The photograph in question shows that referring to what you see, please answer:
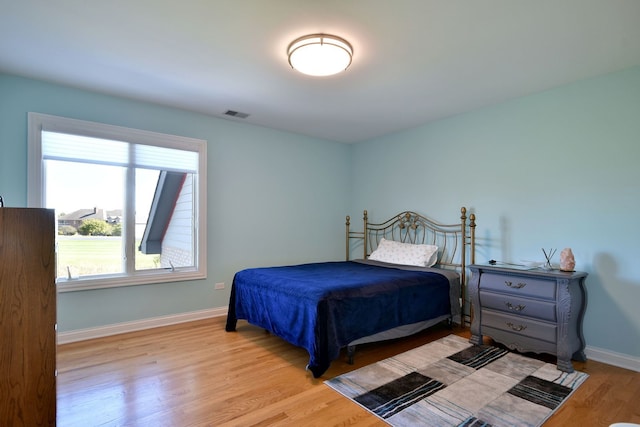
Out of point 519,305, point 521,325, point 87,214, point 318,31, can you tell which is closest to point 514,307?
point 519,305

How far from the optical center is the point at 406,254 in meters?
4.08

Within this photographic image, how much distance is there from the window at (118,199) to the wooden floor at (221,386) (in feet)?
2.56

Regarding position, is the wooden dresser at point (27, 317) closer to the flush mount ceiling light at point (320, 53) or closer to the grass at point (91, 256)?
the flush mount ceiling light at point (320, 53)

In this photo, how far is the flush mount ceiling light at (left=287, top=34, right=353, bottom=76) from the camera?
2234mm

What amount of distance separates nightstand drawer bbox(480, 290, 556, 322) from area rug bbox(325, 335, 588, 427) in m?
0.40

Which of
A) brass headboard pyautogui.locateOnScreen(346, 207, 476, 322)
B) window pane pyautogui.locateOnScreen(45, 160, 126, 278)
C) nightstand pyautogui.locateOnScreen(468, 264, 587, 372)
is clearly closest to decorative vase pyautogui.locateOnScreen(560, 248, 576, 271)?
nightstand pyautogui.locateOnScreen(468, 264, 587, 372)

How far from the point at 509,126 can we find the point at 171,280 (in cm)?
414

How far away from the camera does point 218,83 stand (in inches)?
119

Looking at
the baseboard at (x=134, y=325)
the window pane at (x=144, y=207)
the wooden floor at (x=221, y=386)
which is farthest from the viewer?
the window pane at (x=144, y=207)

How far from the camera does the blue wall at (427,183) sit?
2.76 m

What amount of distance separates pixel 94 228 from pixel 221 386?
225cm

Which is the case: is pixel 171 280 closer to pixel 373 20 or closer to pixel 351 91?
pixel 351 91

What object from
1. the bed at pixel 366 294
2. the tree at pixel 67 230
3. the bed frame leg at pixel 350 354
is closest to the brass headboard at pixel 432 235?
the bed at pixel 366 294

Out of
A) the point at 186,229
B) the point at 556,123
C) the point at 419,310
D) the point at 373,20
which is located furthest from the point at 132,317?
the point at 556,123
